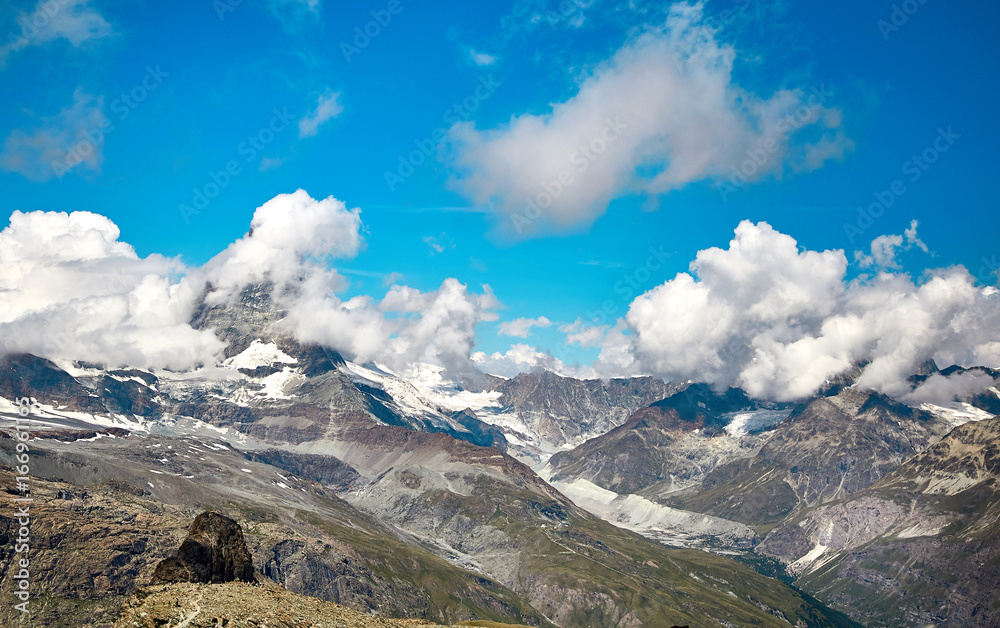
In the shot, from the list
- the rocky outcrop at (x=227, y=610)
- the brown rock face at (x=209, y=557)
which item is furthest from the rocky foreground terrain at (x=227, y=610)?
the brown rock face at (x=209, y=557)

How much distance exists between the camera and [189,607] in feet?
189

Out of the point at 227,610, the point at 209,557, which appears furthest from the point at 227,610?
the point at 209,557

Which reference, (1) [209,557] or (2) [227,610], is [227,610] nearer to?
(2) [227,610]

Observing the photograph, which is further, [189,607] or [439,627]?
[439,627]

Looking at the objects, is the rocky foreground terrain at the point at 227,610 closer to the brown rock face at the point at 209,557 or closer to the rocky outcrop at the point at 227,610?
the rocky outcrop at the point at 227,610

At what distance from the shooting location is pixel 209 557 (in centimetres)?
11125

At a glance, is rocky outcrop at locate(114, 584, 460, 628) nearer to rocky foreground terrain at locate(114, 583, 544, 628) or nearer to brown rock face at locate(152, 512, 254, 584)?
rocky foreground terrain at locate(114, 583, 544, 628)

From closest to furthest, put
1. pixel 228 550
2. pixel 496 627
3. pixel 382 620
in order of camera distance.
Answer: pixel 382 620 → pixel 228 550 → pixel 496 627

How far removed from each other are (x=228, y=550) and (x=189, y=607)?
66.9 metres

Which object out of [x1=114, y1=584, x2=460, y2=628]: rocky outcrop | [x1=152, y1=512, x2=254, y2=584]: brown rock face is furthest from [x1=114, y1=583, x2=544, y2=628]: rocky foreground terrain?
[x1=152, y1=512, x2=254, y2=584]: brown rock face

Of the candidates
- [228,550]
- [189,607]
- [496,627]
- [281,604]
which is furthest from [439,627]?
[496,627]

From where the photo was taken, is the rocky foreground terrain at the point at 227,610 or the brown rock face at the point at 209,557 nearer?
the rocky foreground terrain at the point at 227,610

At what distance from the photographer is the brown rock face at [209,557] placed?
340ft

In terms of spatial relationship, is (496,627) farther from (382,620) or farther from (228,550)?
(382,620)
